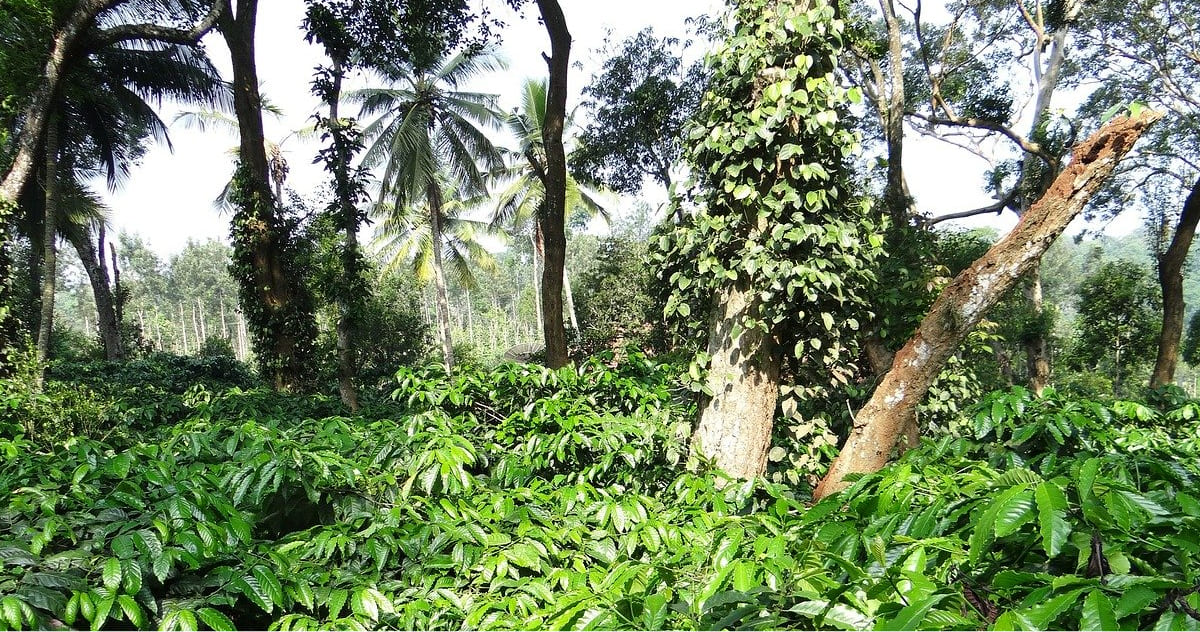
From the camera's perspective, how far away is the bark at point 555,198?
5898 millimetres

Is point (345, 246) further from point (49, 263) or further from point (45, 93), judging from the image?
point (49, 263)

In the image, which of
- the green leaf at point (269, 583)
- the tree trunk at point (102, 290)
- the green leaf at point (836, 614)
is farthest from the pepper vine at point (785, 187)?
the tree trunk at point (102, 290)

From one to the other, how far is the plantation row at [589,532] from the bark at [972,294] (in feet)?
1.31

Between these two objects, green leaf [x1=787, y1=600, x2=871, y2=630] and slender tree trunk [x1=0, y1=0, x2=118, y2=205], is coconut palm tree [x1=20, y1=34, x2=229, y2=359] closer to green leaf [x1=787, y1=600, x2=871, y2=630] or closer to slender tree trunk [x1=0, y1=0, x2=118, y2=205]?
slender tree trunk [x1=0, y1=0, x2=118, y2=205]

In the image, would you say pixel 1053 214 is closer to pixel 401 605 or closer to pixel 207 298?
pixel 401 605

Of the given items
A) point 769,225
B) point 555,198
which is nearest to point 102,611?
point 769,225

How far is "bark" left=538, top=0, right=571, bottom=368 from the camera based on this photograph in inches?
232

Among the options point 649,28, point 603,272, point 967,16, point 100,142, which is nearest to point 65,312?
point 100,142

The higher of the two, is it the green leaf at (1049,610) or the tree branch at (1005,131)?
the tree branch at (1005,131)

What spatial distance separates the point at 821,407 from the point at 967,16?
36.3 feet

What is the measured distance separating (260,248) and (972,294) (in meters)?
7.97

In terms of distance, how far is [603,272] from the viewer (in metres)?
17.2

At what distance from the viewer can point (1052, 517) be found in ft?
3.43

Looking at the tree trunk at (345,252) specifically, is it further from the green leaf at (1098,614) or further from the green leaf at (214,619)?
the green leaf at (1098,614)
